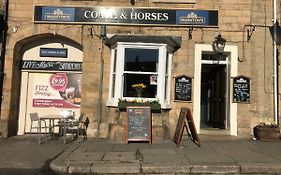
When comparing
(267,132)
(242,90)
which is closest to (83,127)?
(242,90)

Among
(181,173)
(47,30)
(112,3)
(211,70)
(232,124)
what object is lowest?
(181,173)

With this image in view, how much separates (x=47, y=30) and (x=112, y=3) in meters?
2.43

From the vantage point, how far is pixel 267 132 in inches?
428

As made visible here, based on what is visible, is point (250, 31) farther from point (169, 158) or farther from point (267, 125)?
point (169, 158)

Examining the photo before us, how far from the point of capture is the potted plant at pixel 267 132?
10867mm

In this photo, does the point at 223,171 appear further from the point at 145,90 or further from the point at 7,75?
the point at 7,75

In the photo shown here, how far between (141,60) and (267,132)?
15.4 feet

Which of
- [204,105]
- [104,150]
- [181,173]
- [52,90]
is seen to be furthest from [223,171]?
[52,90]

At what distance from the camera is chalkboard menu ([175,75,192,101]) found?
1150cm

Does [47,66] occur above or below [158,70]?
above

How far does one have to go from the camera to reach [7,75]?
1148cm

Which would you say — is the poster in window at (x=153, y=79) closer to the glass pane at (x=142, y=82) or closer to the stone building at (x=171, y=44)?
the glass pane at (x=142, y=82)

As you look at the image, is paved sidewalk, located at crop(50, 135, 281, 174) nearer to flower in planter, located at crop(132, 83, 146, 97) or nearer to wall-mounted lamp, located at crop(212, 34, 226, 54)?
flower in planter, located at crop(132, 83, 146, 97)

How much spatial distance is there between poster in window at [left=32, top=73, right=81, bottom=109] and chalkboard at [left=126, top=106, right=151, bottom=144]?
2913 mm
